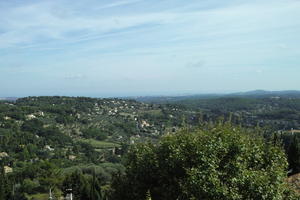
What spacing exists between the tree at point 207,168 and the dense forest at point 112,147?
4 centimetres

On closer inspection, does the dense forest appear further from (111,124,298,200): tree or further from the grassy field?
the grassy field

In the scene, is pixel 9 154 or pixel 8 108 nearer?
pixel 9 154

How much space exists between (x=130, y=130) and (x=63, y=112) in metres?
27.6

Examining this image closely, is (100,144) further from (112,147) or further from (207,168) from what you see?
(207,168)

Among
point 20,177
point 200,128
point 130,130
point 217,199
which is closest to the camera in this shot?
point 217,199

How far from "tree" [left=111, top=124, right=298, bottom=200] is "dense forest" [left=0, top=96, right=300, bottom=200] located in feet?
0.13

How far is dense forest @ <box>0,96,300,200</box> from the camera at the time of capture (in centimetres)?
905

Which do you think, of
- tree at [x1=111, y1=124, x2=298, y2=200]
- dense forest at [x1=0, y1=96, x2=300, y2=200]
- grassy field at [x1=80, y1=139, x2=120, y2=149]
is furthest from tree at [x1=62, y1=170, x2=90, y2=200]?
grassy field at [x1=80, y1=139, x2=120, y2=149]

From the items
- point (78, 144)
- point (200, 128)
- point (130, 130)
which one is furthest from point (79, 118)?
point (200, 128)

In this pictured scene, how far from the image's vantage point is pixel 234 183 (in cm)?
727

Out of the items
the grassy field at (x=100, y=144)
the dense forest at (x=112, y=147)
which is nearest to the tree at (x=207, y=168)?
the dense forest at (x=112, y=147)

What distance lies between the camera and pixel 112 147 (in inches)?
3108

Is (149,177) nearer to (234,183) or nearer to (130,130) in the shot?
(234,183)

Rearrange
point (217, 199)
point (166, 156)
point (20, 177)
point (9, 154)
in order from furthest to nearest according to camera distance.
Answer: point (9, 154) → point (20, 177) → point (166, 156) → point (217, 199)
